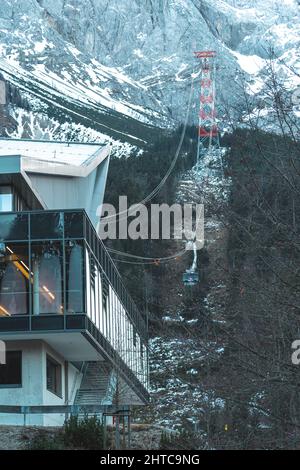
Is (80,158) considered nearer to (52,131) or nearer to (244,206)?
(244,206)

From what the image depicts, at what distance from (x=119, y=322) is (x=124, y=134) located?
12208 centimetres

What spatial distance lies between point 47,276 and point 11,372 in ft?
11.7

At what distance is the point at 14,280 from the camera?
32125 mm

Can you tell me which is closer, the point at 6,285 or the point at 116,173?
the point at 6,285

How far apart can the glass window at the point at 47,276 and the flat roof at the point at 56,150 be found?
374 inches

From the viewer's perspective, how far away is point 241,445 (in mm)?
15078

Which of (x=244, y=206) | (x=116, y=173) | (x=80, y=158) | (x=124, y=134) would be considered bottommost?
(x=244, y=206)

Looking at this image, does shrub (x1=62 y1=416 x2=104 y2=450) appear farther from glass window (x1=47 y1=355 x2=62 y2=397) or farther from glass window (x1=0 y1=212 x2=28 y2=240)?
glass window (x1=0 y1=212 x2=28 y2=240)

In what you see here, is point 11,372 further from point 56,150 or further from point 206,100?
point 206,100

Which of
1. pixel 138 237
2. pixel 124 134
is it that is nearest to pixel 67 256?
pixel 138 237

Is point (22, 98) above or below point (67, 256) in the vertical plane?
above

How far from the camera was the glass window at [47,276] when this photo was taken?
31.8 m

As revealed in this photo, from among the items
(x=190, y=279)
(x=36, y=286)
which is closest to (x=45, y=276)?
(x=36, y=286)

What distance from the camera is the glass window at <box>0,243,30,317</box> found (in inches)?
1251
